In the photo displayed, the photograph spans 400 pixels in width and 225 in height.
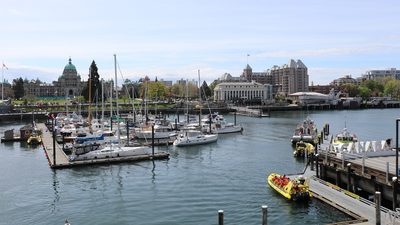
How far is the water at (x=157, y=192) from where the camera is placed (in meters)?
32.3

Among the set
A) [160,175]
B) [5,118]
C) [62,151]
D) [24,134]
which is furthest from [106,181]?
[5,118]

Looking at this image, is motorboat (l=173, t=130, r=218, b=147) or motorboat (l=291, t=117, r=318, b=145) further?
motorboat (l=173, t=130, r=218, b=147)

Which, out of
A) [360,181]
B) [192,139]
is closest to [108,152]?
[192,139]

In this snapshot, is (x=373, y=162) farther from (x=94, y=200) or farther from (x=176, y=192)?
(x=94, y=200)

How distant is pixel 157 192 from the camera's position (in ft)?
131

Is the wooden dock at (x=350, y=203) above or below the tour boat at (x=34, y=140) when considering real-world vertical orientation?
below

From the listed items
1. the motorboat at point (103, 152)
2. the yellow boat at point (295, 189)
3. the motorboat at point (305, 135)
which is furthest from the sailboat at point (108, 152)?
the motorboat at point (305, 135)

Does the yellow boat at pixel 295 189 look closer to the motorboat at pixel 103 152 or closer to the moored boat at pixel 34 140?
the motorboat at pixel 103 152

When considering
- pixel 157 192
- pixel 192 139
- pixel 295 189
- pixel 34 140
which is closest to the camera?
pixel 295 189

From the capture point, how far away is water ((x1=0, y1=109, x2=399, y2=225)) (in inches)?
1273

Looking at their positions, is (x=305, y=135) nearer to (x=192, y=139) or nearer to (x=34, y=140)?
(x=192, y=139)

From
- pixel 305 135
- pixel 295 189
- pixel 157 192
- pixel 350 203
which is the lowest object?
pixel 157 192

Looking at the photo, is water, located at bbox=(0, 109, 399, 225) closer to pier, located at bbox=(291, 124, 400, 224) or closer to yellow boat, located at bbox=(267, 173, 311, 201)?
yellow boat, located at bbox=(267, 173, 311, 201)

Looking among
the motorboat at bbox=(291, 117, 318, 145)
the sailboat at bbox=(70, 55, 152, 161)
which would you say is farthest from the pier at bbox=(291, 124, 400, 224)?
the motorboat at bbox=(291, 117, 318, 145)
